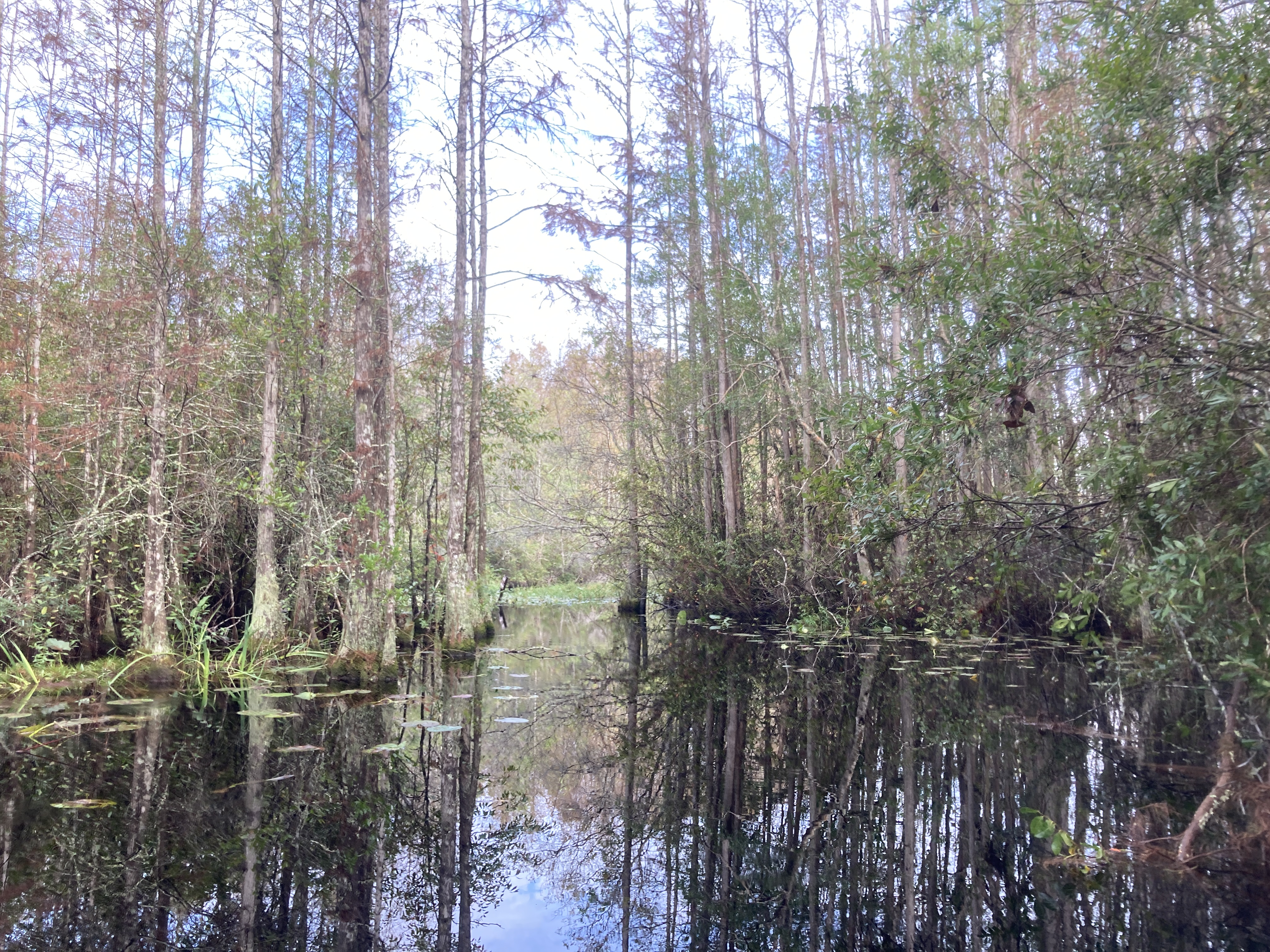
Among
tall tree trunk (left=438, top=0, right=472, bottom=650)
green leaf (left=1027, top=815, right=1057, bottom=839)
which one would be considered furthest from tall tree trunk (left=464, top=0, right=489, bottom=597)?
green leaf (left=1027, top=815, right=1057, bottom=839)

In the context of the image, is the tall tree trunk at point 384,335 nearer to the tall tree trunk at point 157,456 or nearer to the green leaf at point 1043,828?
the tall tree trunk at point 157,456

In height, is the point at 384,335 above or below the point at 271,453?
above

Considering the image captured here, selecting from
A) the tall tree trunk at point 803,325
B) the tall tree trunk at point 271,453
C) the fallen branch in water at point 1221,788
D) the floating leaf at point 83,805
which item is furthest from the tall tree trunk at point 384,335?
the fallen branch in water at point 1221,788

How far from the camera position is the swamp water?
9.00 ft

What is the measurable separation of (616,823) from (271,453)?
19.0 ft

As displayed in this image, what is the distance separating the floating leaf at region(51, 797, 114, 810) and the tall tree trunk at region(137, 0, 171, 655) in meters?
3.71

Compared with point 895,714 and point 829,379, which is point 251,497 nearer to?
point 895,714

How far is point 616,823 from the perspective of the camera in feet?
12.7

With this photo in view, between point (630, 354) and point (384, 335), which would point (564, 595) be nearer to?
point (630, 354)

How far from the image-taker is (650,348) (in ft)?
59.0

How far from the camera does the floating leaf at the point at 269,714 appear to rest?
19.5 feet

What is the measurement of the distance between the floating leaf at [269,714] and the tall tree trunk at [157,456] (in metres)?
1.75

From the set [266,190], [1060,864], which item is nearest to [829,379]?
[266,190]

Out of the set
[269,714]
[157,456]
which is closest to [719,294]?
[157,456]
